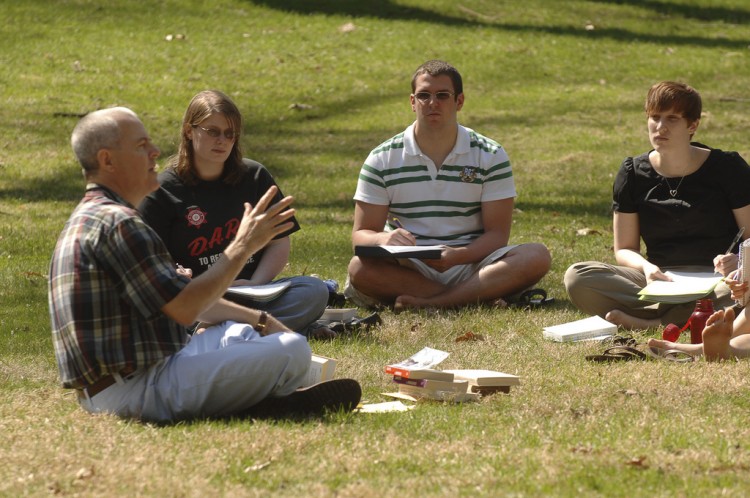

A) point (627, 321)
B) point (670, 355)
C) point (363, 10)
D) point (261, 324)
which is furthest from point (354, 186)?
point (363, 10)

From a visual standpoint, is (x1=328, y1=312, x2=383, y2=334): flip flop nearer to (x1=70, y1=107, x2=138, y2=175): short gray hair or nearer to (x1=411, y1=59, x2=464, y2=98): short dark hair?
(x1=411, y1=59, x2=464, y2=98): short dark hair

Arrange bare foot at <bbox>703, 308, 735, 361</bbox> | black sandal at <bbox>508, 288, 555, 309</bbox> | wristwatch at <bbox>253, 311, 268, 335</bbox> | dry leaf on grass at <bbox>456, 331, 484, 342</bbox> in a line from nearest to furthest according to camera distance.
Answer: wristwatch at <bbox>253, 311, 268, 335</bbox> < bare foot at <bbox>703, 308, 735, 361</bbox> < dry leaf on grass at <bbox>456, 331, 484, 342</bbox> < black sandal at <bbox>508, 288, 555, 309</bbox>

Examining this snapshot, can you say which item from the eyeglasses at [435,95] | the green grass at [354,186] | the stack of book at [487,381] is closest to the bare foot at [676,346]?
the green grass at [354,186]

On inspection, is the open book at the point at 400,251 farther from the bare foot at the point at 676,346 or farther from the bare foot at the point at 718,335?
the bare foot at the point at 718,335

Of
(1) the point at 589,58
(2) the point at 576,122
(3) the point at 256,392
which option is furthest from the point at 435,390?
(1) the point at 589,58

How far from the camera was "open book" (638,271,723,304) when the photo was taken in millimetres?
6730

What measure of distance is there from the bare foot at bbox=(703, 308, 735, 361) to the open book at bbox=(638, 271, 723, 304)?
514 mm

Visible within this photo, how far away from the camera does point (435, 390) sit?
18.4ft

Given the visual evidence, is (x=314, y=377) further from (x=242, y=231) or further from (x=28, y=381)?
(x=28, y=381)

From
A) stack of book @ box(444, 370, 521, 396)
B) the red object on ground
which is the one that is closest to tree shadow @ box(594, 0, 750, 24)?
the red object on ground

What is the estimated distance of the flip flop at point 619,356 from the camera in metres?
6.41

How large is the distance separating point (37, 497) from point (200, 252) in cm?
291

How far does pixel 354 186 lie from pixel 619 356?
758 centimetres

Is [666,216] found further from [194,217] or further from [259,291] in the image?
[194,217]
